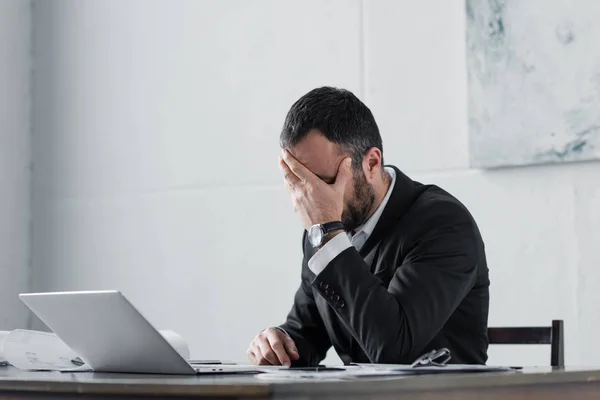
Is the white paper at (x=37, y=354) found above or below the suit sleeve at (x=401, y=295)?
below

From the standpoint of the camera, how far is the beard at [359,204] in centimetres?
205

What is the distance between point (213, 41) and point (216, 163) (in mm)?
474

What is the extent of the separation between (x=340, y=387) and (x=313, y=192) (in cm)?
99

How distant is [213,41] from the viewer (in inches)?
146

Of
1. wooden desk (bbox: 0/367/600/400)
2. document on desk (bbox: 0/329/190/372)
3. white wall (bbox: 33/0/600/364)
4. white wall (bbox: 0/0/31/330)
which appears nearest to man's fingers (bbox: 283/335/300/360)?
document on desk (bbox: 0/329/190/372)

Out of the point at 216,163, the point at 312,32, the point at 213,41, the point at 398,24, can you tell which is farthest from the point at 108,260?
the point at 398,24

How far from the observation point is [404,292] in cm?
184

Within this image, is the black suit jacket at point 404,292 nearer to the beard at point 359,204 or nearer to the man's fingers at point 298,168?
the beard at point 359,204

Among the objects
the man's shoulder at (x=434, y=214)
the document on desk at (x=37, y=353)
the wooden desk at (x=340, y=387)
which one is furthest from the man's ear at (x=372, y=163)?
the wooden desk at (x=340, y=387)

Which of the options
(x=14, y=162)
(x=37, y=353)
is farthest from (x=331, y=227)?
(x=14, y=162)

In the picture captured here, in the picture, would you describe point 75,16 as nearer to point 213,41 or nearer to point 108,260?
point 213,41

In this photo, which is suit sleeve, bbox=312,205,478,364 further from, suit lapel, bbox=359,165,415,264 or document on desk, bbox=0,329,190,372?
document on desk, bbox=0,329,190,372

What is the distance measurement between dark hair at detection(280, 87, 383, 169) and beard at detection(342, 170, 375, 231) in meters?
0.03

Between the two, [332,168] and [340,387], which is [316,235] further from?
[340,387]
